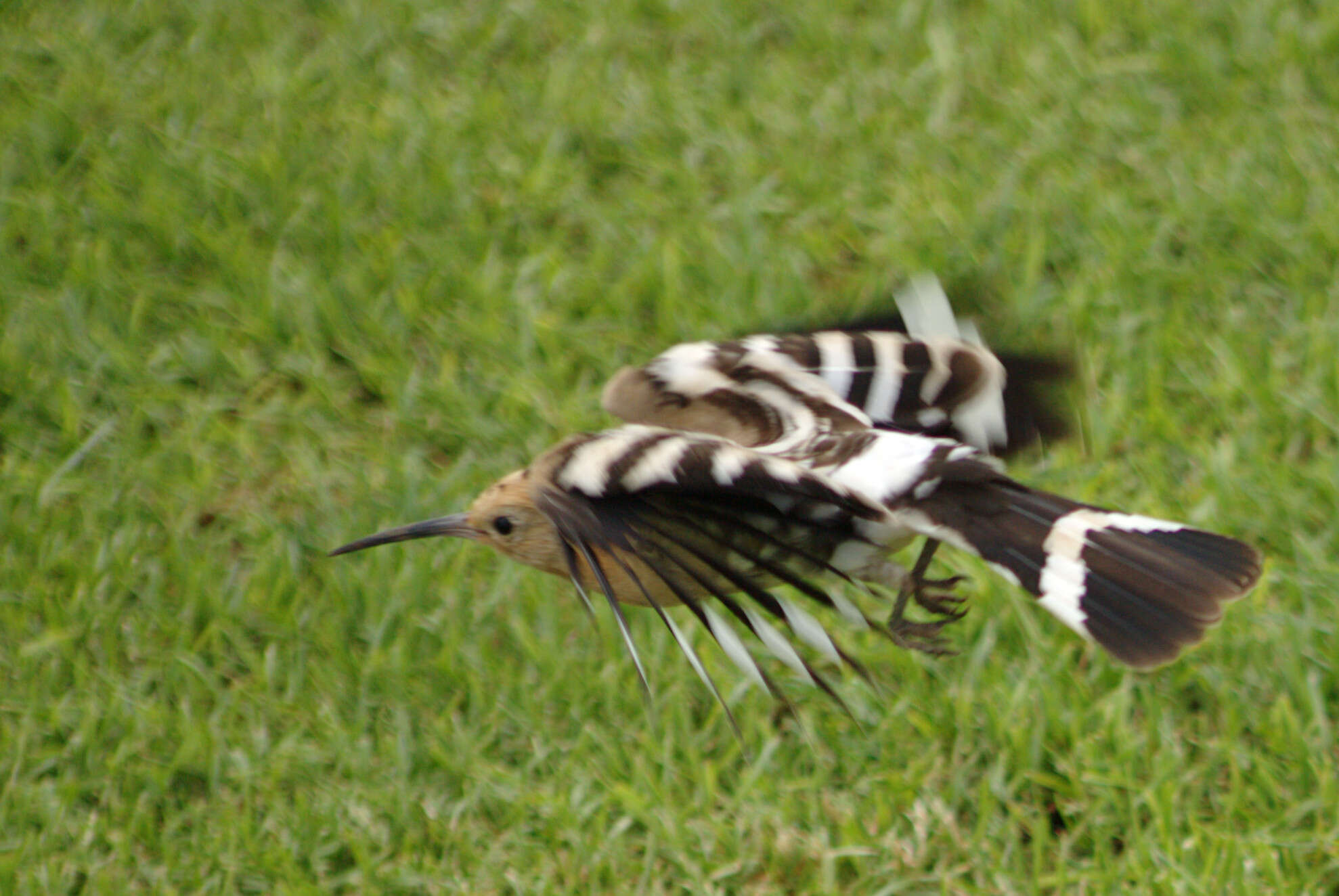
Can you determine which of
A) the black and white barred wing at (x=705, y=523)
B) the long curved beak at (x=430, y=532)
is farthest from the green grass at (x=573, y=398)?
the long curved beak at (x=430, y=532)

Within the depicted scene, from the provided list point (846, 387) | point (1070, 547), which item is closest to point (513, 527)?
point (846, 387)

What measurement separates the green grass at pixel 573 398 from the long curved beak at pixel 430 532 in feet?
2.83

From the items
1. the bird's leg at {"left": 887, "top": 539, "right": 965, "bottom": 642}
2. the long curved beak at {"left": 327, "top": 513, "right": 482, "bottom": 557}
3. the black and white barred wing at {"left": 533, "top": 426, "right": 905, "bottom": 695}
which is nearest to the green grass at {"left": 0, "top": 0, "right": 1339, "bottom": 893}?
the bird's leg at {"left": 887, "top": 539, "right": 965, "bottom": 642}

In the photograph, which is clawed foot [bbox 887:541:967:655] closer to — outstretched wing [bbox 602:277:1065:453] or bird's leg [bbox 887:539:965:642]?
bird's leg [bbox 887:539:965:642]

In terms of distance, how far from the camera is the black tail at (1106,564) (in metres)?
2.07

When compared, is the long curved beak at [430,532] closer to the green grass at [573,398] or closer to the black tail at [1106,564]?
the black tail at [1106,564]

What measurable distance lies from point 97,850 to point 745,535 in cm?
173

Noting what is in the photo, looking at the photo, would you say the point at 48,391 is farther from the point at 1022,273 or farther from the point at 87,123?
the point at 1022,273

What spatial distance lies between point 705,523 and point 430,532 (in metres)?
0.52

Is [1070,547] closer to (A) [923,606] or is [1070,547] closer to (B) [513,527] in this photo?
(A) [923,606]

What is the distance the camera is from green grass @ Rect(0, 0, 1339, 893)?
3.15 m

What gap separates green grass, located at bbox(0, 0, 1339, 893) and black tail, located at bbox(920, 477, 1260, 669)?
2.00ft

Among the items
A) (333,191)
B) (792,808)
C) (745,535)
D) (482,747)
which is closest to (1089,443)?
(792,808)

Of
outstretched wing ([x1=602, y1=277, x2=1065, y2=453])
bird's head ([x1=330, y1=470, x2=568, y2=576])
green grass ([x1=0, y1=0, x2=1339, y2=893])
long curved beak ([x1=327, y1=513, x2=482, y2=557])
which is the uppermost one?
outstretched wing ([x1=602, y1=277, x2=1065, y2=453])
